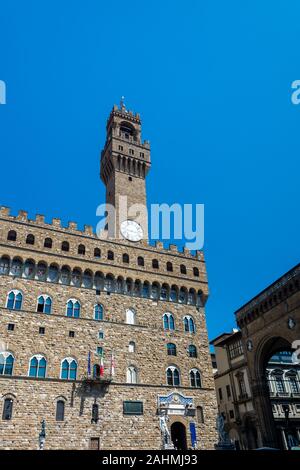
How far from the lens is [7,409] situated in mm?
26281

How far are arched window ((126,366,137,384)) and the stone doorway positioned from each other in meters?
5.00

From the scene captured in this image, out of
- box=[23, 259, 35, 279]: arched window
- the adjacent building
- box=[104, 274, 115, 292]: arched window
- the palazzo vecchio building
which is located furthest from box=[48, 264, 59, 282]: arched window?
the adjacent building

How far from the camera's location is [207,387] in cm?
3438

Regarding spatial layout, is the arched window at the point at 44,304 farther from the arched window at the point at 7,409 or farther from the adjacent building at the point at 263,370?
the adjacent building at the point at 263,370

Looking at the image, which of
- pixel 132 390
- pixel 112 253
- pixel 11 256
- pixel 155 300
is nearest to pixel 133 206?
pixel 112 253

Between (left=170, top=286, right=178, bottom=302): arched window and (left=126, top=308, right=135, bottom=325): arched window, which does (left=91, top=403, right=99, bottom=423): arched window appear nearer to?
(left=126, top=308, right=135, bottom=325): arched window

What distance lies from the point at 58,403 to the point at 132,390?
6.22 meters

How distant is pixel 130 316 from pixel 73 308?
5409 mm

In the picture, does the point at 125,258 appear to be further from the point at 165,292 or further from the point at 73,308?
the point at 73,308

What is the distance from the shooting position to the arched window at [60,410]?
1085 inches

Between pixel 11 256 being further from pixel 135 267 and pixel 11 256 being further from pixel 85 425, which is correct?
pixel 85 425

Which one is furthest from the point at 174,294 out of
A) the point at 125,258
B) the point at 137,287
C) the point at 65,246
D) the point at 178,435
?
the point at 178,435

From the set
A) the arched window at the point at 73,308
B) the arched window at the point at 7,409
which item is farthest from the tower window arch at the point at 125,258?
the arched window at the point at 7,409

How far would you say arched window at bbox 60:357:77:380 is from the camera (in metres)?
29.2
